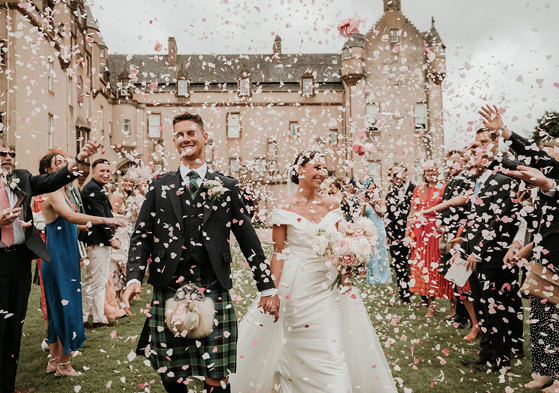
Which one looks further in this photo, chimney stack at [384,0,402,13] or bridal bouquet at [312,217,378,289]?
chimney stack at [384,0,402,13]

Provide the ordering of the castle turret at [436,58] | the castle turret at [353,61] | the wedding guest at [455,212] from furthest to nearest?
the castle turret at [353,61] → the castle turret at [436,58] → the wedding guest at [455,212]

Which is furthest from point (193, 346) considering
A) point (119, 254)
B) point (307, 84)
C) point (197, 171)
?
point (307, 84)

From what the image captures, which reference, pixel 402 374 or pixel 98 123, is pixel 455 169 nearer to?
pixel 402 374

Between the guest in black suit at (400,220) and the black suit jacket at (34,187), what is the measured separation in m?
7.36

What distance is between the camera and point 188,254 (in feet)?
12.8

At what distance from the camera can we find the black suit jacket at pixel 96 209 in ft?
24.3

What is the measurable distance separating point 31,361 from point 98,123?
110 ft

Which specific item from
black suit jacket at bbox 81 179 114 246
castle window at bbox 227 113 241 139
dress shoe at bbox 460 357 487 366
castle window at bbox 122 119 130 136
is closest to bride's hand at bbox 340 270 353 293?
dress shoe at bbox 460 357 487 366

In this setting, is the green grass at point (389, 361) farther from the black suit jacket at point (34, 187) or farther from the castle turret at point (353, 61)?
the castle turret at point (353, 61)

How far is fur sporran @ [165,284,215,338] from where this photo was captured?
3689 millimetres

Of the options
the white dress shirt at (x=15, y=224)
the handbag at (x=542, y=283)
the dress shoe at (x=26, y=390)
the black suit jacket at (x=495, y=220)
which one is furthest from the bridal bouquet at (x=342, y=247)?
the dress shoe at (x=26, y=390)

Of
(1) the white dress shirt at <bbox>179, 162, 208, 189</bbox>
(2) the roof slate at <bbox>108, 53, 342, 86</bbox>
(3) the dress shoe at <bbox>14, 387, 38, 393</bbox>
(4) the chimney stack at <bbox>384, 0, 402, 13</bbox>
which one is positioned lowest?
(3) the dress shoe at <bbox>14, 387, 38, 393</bbox>

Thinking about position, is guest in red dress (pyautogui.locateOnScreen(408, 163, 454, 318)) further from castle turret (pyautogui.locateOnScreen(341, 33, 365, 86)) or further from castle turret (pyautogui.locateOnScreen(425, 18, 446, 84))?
castle turret (pyautogui.locateOnScreen(425, 18, 446, 84))

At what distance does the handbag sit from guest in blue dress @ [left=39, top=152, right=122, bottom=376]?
17.6 ft
